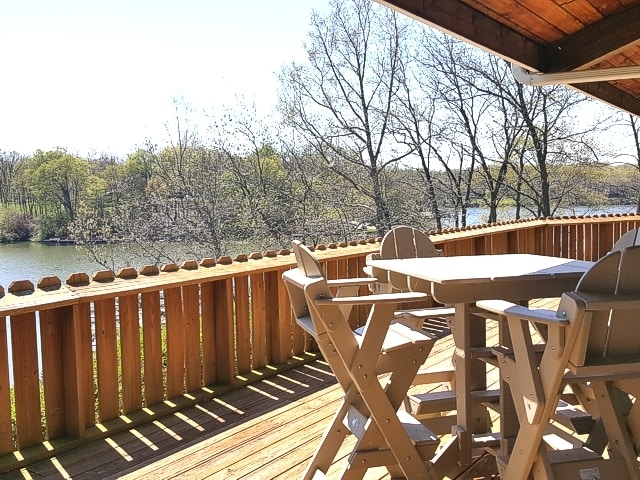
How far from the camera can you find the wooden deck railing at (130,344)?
9.20 feet

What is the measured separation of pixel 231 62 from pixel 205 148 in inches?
111

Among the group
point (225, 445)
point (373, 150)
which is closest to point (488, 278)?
point (225, 445)

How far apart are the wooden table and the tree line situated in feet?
38.6

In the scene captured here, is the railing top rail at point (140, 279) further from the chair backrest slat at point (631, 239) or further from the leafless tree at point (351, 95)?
the leafless tree at point (351, 95)

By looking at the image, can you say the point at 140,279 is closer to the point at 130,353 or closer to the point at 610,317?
the point at 130,353

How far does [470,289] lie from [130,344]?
2.12m

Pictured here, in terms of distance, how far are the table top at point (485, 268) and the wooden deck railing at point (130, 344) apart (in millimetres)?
1415

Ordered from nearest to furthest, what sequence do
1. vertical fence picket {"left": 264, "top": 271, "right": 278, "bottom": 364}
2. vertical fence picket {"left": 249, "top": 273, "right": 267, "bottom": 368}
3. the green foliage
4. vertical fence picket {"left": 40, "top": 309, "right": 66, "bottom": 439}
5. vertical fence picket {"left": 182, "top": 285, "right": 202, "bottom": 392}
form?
1. vertical fence picket {"left": 40, "top": 309, "right": 66, "bottom": 439}
2. vertical fence picket {"left": 182, "top": 285, "right": 202, "bottom": 392}
3. vertical fence picket {"left": 249, "top": 273, "right": 267, "bottom": 368}
4. vertical fence picket {"left": 264, "top": 271, "right": 278, "bottom": 364}
5. the green foliage

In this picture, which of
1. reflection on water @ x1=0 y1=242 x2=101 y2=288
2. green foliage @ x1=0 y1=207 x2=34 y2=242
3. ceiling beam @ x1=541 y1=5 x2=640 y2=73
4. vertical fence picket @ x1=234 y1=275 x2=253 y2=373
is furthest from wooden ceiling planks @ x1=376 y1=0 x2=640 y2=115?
green foliage @ x1=0 y1=207 x2=34 y2=242

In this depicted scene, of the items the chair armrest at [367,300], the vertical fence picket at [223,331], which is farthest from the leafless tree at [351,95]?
the chair armrest at [367,300]

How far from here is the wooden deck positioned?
259 cm

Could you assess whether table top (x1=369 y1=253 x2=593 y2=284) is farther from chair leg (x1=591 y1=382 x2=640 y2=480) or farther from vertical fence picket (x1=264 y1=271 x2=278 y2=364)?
vertical fence picket (x1=264 y1=271 x2=278 y2=364)

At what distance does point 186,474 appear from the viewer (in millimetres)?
2568

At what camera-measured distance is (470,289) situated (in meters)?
2.13
